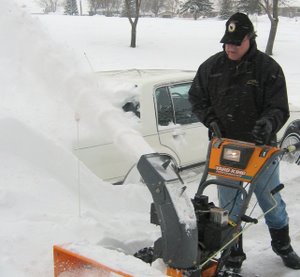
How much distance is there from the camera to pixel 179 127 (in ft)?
19.9

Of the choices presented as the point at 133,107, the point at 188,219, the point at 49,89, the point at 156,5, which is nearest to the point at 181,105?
the point at 133,107

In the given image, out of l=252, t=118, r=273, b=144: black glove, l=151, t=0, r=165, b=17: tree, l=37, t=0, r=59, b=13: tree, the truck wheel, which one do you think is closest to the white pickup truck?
the truck wheel

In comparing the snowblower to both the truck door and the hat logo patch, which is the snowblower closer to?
the hat logo patch

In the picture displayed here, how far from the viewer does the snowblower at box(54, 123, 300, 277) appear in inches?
111

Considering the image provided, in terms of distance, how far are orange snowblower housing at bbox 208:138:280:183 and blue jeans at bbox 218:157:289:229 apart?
0.16 meters

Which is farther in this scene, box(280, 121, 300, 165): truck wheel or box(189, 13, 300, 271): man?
box(280, 121, 300, 165): truck wheel

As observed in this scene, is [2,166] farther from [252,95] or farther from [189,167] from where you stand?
[189,167]

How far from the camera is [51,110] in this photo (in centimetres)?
534

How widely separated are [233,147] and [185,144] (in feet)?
8.24

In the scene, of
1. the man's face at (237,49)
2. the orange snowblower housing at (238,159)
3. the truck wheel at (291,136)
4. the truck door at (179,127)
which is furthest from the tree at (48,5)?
the orange snowblower housing at (238,159)

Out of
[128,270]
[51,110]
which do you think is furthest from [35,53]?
[128,270]

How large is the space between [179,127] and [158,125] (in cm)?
32

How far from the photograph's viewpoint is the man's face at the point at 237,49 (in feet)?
12.1

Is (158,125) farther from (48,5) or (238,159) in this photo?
(48,5)
